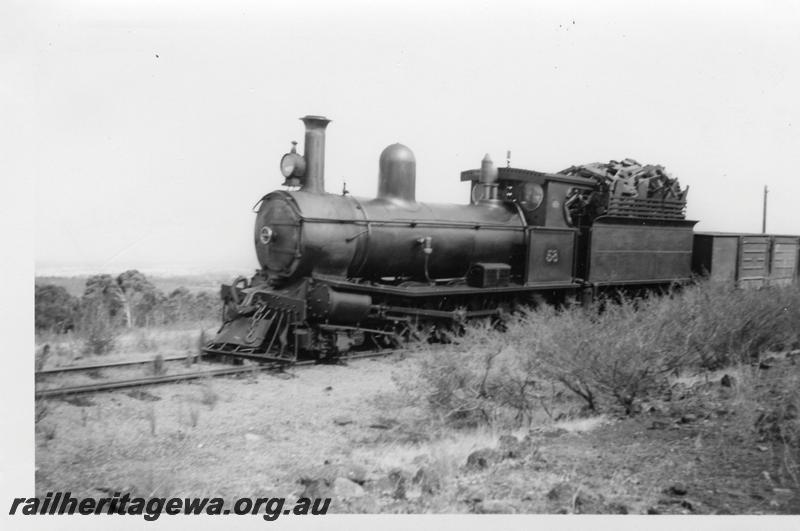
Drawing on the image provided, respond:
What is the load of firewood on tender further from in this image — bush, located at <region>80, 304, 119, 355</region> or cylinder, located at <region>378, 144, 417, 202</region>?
bush, located at <region>80, 304, 119, 355</region>

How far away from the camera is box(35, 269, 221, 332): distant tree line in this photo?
10141 millimetres

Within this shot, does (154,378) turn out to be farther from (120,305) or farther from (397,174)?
(120,305)

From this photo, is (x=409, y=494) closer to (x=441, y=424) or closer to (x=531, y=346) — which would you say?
(x=441, y=424)

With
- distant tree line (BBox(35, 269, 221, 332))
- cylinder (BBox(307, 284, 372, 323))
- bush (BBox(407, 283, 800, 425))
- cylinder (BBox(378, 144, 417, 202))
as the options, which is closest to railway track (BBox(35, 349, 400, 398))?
cylinder (BBox(307, 284, 372, 323))

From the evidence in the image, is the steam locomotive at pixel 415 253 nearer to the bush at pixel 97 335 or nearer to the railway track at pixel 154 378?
the railway track at pixel 154 378

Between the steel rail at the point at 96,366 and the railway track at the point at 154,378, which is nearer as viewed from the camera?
the railway track at the point at 154,378

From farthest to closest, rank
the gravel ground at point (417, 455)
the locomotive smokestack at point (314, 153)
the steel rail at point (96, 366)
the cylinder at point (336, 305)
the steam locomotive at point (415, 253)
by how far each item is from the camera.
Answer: the locomotive smokestack at point (314, 153), the steam locomotive at point (415, 253), the cylinder at point (336, 305), the steel rail at point (96, 366), the gravel ground at point (417, 455)

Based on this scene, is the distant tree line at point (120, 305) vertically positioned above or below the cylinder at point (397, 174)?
below

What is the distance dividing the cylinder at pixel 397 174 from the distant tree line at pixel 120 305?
4.56 meters

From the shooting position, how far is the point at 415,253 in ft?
32.2

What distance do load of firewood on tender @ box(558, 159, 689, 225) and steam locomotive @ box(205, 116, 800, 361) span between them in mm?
33

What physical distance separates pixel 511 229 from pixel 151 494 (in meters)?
7.59

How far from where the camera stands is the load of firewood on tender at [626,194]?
1188 cm

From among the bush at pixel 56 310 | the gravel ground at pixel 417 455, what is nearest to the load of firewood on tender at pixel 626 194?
the gravel ground at pixel 417 455
